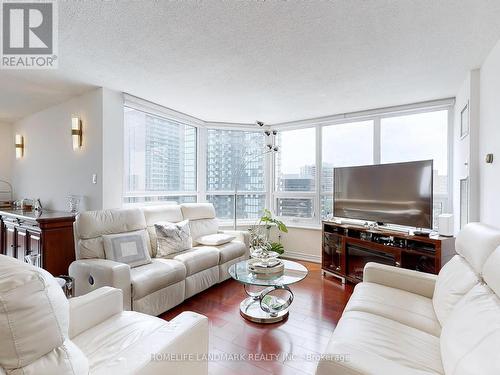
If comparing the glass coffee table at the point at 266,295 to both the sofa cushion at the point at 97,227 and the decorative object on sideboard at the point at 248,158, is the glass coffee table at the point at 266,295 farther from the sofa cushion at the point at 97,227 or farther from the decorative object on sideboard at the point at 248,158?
the decorative object on sideboard at the point at 248,158

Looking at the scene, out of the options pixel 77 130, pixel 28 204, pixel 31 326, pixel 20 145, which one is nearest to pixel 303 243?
pixel 77 130

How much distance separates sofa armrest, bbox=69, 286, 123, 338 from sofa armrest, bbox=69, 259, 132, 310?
0.56 metres

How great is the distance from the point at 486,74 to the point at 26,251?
4983mm

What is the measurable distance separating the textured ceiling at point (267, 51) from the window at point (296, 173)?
3.90ft

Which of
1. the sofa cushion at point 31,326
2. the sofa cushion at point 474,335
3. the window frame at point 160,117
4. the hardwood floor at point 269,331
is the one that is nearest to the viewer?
the sofa cushion at point 31,326

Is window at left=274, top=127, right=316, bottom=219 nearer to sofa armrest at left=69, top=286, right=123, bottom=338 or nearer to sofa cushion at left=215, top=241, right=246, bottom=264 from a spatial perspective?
sofa cushion at left=215, top=241, right=246, bottom=264

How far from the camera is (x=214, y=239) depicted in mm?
3451

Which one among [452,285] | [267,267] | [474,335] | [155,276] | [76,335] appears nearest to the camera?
[474,335]

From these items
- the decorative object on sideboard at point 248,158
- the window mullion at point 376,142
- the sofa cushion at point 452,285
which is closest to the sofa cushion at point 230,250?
the decorative object on sideboard at point 248,158

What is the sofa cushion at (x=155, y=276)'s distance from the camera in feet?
7.32

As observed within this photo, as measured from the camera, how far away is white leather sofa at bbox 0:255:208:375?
734 mm

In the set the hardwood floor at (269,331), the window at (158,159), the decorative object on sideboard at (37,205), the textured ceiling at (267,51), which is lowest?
the hardwood floor at (269,331)

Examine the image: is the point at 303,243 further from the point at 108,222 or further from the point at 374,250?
the point at 108,222

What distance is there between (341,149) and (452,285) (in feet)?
9.37
